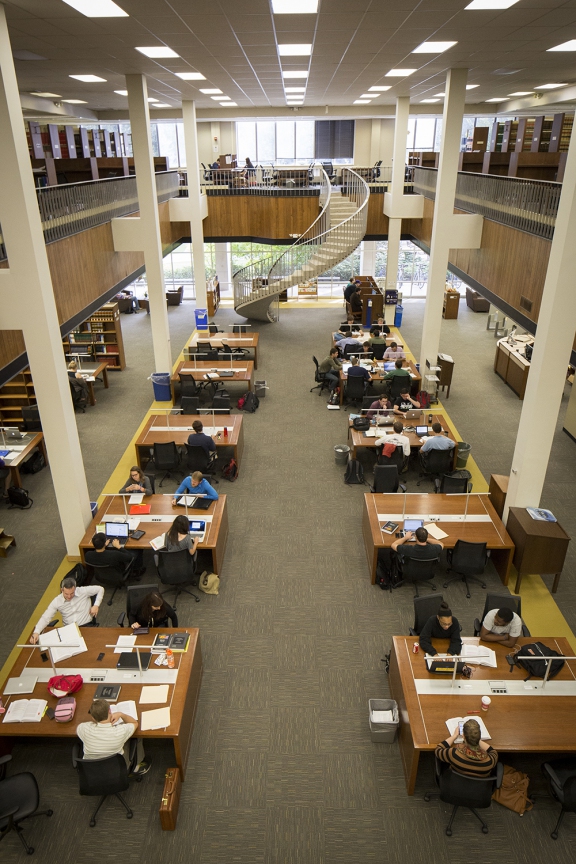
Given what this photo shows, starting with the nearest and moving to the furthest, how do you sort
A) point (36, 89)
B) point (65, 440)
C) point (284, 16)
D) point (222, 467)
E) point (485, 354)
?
point (284, 16) → point (65, 440) → point (222, 467) → point (36, 89) → point (485, 354)

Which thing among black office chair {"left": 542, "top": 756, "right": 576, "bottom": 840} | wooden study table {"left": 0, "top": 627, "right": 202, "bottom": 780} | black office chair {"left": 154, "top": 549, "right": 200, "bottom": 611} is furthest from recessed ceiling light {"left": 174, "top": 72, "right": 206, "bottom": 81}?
black office chair {"left": 542, "top": 756, "right": 576, "bottom": 840}

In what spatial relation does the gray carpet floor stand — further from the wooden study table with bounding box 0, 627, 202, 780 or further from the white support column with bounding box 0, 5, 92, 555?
the white support column with bounding box 0, 5, 92, 555

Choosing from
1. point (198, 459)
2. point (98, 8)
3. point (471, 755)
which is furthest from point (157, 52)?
point (471, 755)

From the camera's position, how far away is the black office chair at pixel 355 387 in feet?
42.4

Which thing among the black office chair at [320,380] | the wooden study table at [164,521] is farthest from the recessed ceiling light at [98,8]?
the black office chair at [320,380]

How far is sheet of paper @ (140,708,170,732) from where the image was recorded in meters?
5.16

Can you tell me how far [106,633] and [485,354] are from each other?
14.1m

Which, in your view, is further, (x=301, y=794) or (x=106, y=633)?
(x=106, y=633)

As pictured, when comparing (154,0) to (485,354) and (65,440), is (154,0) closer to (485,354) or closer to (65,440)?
(65,440)

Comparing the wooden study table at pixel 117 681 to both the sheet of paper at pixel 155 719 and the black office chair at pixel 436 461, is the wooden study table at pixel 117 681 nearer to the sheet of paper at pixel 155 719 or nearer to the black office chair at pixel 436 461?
the sheet of paper at pixel 155 719

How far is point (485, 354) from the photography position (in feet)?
56.5

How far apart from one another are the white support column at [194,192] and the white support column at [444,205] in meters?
7.84

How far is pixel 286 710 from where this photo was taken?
6105 mm

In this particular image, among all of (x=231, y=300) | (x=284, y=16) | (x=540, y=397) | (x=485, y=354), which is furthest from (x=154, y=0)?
(x=231, y=300)
